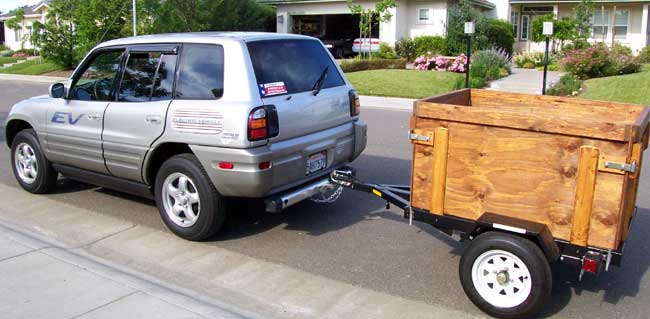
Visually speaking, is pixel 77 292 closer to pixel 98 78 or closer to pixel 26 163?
pixel 98 78

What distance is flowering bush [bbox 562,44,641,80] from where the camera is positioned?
21.7m

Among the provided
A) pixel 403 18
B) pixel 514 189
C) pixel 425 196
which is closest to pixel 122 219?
pixel 425 196

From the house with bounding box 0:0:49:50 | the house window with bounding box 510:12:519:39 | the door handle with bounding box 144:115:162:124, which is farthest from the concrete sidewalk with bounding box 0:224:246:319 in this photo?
the house with bounding box 0:0:49:50

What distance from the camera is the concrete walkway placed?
68.8 feet

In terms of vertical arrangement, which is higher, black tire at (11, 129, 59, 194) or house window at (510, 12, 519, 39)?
house window at (510, 12, 519, 39)

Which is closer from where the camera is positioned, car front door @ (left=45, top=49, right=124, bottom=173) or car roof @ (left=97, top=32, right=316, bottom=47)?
car roof @ (left=97, top=32, right=316, bottom=47)

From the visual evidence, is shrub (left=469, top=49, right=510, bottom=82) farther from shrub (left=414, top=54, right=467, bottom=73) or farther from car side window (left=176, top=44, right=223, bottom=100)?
car side window (left=176, top=44, right=223, bottom=100)

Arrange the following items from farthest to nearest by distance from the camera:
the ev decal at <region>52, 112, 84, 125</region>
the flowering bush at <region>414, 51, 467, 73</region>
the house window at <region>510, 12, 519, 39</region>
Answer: the house window at <region>510, 12, 519, 39</region> → the flowering bush at <region>414, 51, 467, 73</region> → the ev decal at <region>52, 112, 84, 125</region>

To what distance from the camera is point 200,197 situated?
5.54 meters

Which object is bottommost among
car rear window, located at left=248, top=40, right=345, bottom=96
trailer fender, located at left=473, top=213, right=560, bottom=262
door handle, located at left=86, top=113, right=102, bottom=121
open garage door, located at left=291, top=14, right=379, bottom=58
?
trailer fender, located at left=473, top=213, right=560, bottom=262

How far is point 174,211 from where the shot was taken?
579 centimetres

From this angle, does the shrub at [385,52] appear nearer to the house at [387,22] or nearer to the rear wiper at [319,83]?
the house at [387,22]

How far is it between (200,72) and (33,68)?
33.1m

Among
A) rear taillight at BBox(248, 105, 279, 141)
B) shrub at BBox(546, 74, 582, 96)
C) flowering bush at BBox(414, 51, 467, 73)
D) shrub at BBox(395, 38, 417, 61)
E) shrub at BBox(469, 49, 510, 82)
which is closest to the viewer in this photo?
rear taillight at BBox(248, 105, 279, 141)
